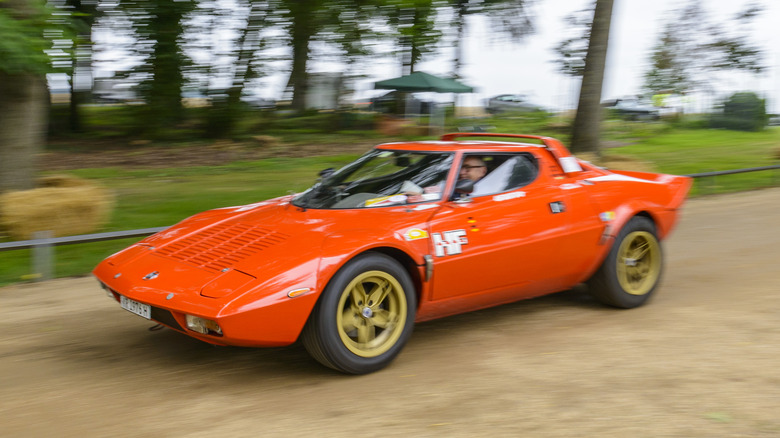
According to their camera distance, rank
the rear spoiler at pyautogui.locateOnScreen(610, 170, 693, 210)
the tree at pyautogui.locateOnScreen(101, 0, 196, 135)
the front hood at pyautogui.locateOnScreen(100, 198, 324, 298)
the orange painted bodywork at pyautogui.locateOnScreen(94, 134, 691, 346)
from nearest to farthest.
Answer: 1. the orange painted bodywork at pyautogui.locateOnScreen(94, 134, 691, 346)
2. the front hood at pyautogui.locateOnScreen(100, 198, 324, 298)
3. the rear spoiler at pyautogui.locateOnScreen(610, 170, 693, 210)
4. the tree at pyautogui.locateOnScreen(101, 0, 196, 135)

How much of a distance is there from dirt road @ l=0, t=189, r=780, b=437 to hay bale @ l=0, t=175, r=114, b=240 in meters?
2.28

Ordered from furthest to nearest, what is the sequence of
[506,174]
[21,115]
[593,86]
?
1. [593,86]
2. [21,115]
3. [506,174]

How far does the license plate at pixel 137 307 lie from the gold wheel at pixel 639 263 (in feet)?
11.6

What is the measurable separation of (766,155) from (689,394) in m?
17.2

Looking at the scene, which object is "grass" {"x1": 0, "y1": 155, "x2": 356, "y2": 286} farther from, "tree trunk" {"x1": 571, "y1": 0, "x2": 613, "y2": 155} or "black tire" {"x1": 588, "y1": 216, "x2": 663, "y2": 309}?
"tree trunk" {"x1": 571, "y1": 0, "x2": 613, "y2": 155}

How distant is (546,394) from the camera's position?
13.2ft

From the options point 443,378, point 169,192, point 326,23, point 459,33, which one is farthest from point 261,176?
point 459,33

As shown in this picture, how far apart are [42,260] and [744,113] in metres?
26.9

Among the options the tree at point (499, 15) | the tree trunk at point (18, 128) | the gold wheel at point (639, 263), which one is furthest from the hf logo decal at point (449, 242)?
the tree at point (499, 15)

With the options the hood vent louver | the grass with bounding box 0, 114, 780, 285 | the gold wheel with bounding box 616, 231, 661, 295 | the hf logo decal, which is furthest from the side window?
the grass with bounding box 0, 114, 780, 285

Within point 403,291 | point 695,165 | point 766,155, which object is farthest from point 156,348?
point 766,155

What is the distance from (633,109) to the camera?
31.1 meters

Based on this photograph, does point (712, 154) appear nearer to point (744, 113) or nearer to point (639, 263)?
point (744, 113)

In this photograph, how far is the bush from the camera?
27531mm
